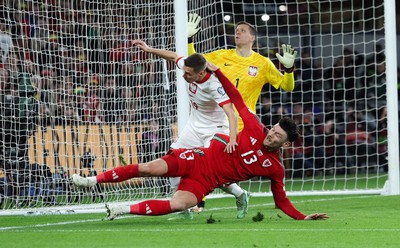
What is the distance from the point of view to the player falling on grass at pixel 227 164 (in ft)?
29.9

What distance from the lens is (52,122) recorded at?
12820 mm

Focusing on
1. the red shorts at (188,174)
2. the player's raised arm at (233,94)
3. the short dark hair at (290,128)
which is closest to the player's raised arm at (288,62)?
the player's raised arm at (233,94)

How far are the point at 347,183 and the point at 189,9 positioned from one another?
18.6 feet

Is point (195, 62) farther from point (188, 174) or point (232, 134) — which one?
point (188, 174)

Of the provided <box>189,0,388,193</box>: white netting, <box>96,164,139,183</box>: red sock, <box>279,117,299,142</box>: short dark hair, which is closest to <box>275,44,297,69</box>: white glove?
<box>279,117,299,142</box>: short dark hair

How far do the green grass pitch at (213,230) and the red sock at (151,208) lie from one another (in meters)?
0.14

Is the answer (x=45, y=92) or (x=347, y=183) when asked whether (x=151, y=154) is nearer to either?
(x=45, y=92)

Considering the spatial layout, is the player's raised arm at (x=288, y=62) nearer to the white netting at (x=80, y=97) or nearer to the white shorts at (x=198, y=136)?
the white shorts at (x=198, y=136)

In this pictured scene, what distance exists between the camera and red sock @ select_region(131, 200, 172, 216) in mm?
8883

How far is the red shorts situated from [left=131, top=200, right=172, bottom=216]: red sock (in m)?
0.33

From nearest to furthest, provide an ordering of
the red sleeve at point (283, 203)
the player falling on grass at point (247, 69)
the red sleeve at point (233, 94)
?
the red sleeve at point (283, 203) → the red sleeve at point (233, 94) → the player falling on grass at point (247, 69)

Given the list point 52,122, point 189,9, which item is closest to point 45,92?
point 52,122

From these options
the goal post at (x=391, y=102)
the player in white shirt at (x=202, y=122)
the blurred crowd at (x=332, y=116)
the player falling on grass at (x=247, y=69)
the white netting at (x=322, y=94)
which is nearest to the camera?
the player in white shirt at (x=202, y=122)

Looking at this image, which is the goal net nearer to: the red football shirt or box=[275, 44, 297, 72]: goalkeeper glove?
box=[275, 44, 297, 72]: goalkeeper glove
